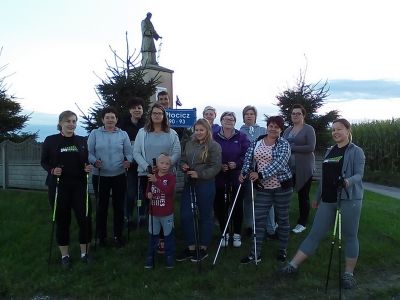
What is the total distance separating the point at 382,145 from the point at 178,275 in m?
19.0

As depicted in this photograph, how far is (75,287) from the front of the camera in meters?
5.91

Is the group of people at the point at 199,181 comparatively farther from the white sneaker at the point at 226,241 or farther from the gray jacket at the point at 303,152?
the gray jacket at the point at 303,152

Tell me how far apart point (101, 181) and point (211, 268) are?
206 centimetres

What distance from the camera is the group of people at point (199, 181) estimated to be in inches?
231

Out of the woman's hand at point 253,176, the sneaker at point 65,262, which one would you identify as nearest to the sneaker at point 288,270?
the woman's hand at point 253,176

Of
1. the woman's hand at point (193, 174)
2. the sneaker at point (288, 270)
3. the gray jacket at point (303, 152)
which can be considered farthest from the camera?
the gray jacket at point (303, 152)

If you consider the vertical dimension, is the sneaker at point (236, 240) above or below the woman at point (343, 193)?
below

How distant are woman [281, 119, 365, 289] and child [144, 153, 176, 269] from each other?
170 cm

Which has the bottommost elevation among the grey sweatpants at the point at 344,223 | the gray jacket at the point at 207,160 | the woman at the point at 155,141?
the grey sweatpants at the point at 344,223

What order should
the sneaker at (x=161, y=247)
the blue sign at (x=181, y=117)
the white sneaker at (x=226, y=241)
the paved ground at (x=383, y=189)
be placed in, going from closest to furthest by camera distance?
the sneaker at (x=161, y=247), the white sneaker at (x=226, y=241), the blue sign at (x=181, y=117), the paved ground at (x=383, y=189)

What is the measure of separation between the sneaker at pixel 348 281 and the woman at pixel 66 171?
3.53 metres

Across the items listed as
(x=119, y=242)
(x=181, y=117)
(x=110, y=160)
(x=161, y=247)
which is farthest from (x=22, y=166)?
(x=161, y=247)

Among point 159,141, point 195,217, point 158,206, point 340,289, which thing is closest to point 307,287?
point 340,289

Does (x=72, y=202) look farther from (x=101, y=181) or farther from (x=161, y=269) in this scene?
(x=161, y=269)
